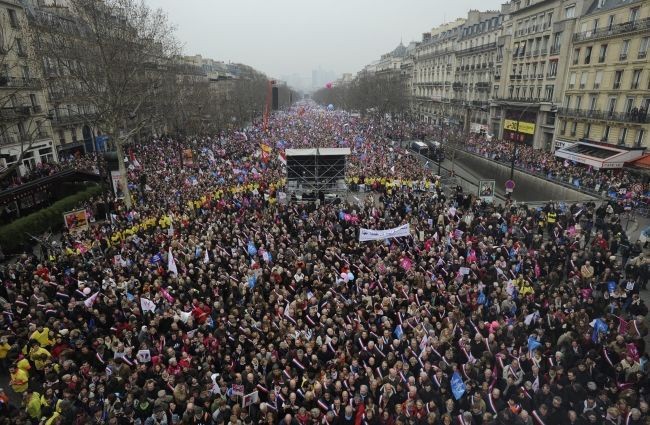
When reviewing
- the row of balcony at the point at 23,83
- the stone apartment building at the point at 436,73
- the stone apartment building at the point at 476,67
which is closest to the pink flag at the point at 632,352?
the row of balcony at the point at 23,83

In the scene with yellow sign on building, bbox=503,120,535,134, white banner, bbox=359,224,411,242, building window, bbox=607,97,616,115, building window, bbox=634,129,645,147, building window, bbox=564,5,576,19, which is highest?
building window, bbox=564,5,576,19

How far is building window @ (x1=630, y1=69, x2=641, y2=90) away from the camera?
30375 millimetres

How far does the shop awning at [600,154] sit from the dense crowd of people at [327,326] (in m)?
14.2

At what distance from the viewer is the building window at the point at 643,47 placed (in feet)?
97.0

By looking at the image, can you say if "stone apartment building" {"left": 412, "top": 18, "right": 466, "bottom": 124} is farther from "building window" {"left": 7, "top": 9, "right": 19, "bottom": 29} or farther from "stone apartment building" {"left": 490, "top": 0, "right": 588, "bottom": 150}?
"building window" {"left": 7, "top": 9, "right": 19, "bottom": 29}

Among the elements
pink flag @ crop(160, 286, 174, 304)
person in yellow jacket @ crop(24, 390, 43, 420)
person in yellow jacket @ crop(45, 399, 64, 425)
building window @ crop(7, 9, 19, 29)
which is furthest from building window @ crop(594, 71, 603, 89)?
building window @ crop(7, 9, 19, 29)

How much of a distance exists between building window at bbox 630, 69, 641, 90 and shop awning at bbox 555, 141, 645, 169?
4.56 meters

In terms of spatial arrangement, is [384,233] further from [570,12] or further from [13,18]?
[570,12]

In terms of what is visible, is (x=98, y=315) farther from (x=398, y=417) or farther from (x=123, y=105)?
(x=123, y=105)

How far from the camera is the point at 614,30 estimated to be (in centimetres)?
3228

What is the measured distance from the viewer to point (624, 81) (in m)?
31.6

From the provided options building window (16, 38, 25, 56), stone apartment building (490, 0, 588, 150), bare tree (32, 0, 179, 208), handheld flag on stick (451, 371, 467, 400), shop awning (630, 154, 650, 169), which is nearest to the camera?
handheld flag on stick (451, 371, 467, 400)

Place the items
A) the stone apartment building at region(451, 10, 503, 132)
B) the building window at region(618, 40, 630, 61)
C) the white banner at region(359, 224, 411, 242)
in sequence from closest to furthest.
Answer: the white banner at region(359, 224, 411, 242), the building window at region(618, 40, 630, 61), the stone apartment building at region(451, 10, 503, 132)

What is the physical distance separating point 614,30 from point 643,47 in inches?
134
